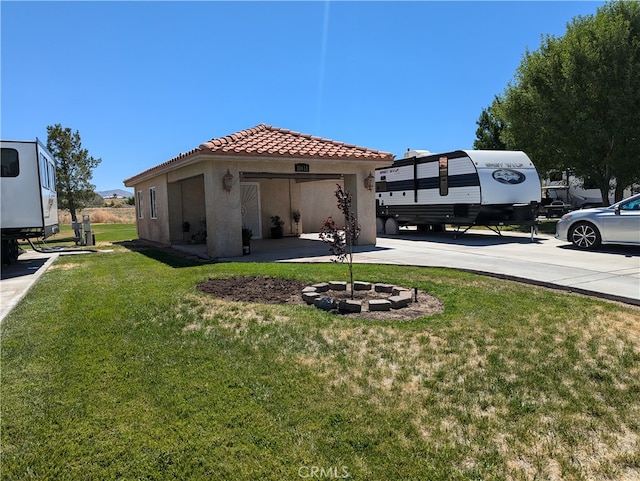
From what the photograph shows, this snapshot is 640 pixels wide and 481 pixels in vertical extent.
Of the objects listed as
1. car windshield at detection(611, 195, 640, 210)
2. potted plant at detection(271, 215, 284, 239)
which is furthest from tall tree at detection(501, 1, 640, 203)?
potted plant at detection(271, 215, 284, 239)

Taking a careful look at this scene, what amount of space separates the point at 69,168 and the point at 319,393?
99.8 ft

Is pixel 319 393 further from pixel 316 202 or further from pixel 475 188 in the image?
pixel 316 202

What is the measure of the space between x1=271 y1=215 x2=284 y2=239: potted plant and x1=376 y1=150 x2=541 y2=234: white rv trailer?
5.36 meters

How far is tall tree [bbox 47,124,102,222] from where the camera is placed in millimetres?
28484

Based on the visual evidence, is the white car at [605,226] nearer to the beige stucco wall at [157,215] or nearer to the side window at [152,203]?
the beige stucco wall at [157,215]

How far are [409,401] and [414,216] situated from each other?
14704mm

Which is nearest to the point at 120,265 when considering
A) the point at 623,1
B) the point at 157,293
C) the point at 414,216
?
the point at 157,293

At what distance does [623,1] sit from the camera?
1984 centimetres

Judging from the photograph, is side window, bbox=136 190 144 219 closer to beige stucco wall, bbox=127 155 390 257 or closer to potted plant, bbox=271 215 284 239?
beige stucco wall, bbox=127 155 390 257

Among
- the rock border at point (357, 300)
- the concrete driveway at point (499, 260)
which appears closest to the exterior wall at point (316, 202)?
the concrete driveway at point (499, 260)

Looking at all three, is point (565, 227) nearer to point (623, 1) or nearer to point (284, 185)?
point (284, 185)

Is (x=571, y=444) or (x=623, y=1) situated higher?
(x=623, y=1)

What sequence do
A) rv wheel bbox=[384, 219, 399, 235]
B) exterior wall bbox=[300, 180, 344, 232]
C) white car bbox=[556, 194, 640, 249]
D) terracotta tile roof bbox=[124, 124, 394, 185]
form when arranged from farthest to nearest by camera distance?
exterior wall bbox=[300, 180, 344, 232], rv wheel bbox=[384, 219, 399, 235], terracotta tile roof bbox=[124, 124, 394, 185], white car bbox=[556, 194, 640, 249]

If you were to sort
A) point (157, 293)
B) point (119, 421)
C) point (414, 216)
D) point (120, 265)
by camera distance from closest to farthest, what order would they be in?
1. point (119, 421)
2. point (157, 293)
3. point (120, 265)
4. point (414, 216)
